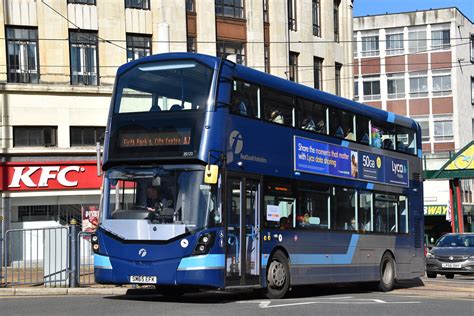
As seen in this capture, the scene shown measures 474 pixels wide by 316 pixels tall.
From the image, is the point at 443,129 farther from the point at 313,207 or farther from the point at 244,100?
the point at 244,100

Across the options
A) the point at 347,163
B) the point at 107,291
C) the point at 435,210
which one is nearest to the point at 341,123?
the point at 347,163

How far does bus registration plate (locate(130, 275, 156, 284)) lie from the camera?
558 inches

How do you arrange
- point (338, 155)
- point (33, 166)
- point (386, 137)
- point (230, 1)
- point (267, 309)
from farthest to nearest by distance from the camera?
point (230, 1) < point (33, 166) < point (386, 137) < point (338, 155) < point (267, 309)

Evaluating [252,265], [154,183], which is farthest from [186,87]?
[252,265]

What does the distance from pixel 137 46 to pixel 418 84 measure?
1359 inches

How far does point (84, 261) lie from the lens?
19.0m

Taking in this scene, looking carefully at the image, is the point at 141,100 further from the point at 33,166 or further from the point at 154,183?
the point at 33,166

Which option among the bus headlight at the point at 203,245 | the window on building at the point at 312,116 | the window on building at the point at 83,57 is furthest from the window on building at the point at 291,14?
the bus headlight at the point at 203,245

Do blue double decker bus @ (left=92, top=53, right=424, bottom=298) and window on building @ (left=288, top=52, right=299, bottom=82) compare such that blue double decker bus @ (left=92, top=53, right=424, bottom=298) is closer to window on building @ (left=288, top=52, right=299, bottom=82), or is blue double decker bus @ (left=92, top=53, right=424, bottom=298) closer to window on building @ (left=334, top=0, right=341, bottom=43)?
window on building @ (left=288, top=52, right=299, bottom=82)

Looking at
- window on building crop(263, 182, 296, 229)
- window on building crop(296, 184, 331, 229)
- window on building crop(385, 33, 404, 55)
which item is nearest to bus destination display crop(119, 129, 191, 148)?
window on building crop(263, 182, 296, 229)

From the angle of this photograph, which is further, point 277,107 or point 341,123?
point 341,123

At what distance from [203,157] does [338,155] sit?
507cm

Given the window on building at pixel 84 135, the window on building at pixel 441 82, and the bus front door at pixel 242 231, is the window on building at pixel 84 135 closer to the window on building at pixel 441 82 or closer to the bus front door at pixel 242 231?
the bus front door at pixel 242 231

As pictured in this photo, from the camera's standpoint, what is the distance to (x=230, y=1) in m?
34.2
